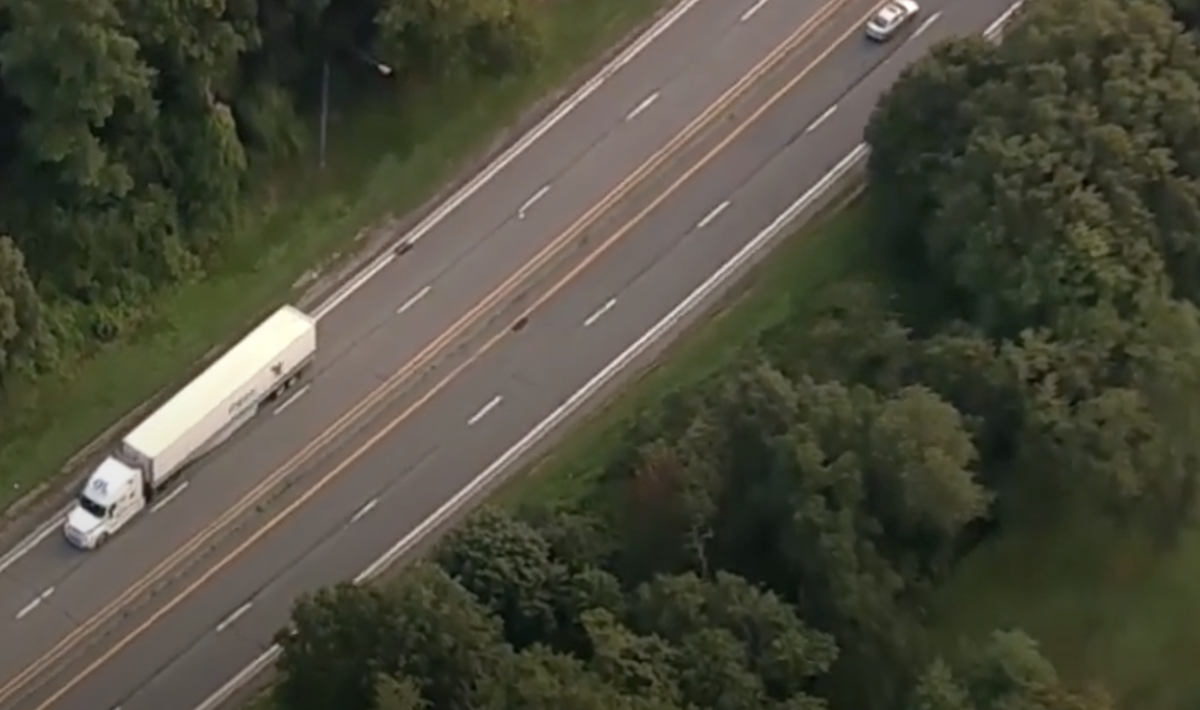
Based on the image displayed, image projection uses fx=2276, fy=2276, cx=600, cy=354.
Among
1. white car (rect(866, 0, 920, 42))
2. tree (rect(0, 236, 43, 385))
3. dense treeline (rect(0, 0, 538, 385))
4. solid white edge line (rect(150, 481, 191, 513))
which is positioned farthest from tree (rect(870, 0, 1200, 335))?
tree (rect(0, 236, 43, 385))

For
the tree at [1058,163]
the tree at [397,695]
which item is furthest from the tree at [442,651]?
the tree at [1058,163]

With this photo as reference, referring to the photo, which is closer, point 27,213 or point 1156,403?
point 1156,403

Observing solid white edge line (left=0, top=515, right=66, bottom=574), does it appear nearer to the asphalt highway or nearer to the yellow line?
the asphalt highway

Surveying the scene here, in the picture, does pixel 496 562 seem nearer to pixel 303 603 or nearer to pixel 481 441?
pixel 303 603

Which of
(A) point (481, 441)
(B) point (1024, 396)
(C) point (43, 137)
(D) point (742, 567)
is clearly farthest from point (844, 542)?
(C) point (43, 137)

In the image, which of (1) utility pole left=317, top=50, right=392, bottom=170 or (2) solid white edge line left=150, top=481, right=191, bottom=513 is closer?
(2) solid white edge line left=150, top=481, right=191, bottom=513

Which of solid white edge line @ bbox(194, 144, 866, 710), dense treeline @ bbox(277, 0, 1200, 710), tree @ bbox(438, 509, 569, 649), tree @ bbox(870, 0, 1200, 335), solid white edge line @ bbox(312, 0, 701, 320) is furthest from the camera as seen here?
solid white edge line @ bbox(312, 0, 701, 320)

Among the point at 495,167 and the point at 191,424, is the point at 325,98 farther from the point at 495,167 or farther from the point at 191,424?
the point at 191,424
